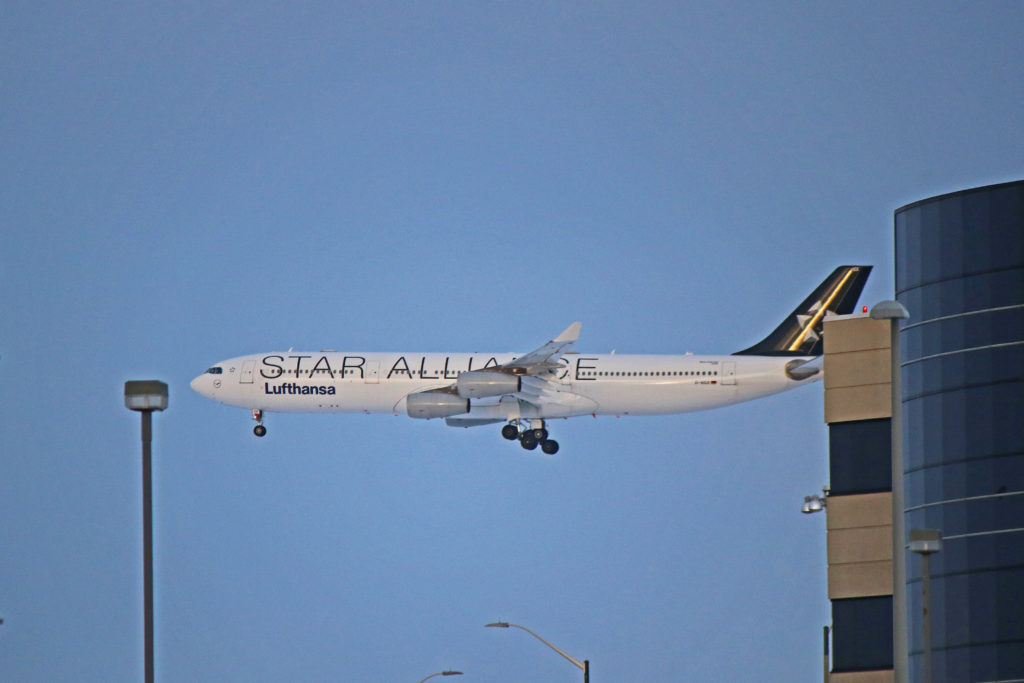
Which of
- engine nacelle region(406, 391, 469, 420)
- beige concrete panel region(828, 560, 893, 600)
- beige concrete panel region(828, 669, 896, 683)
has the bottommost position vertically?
beige concrete panel region(828, 669, 896, 683)

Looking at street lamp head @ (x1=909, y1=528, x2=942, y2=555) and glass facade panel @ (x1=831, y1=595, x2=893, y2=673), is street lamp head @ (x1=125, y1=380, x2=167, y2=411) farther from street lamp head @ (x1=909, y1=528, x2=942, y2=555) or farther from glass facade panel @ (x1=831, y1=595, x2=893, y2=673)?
glass facade panel @ (x1=831, y1=595, x2=893, y2=673)

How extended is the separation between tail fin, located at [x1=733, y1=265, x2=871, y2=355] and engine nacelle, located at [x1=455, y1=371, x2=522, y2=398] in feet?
39.0

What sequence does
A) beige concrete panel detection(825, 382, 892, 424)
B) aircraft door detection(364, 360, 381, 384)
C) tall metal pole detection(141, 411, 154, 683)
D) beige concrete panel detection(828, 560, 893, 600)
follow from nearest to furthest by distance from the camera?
tall metal pole detection(141, 411, 154, 683), beige concrete panel detection(828, 560, 893, 600), beige concrete panel detection(825, 382, 892, 424), aircraft door detection(364, 360, 381, 384)

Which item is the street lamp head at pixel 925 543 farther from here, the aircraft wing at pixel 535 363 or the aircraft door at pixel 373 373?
the aircraft door at pixel 373 373

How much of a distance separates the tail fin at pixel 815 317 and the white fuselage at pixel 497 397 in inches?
46.7

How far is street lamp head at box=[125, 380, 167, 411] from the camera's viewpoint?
24.9 metres

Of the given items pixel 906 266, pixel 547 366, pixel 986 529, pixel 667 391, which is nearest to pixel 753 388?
pixel 667 391

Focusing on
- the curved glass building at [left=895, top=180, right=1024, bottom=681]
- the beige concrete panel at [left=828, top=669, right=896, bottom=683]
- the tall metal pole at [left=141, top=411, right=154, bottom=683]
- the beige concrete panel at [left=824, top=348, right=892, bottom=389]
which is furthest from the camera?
the curved glass building at [left=895, top=180, right=1024, bottom=681]

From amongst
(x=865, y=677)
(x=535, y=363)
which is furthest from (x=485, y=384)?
(x=865, y=677)

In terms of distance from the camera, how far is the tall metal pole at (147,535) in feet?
78.4

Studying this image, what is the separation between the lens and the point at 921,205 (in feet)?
199

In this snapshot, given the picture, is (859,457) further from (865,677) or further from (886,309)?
(886,309)

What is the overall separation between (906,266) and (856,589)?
582 inches

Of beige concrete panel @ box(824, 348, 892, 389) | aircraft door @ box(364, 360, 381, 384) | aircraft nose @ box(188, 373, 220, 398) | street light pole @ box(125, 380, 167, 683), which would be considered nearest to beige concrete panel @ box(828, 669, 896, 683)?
beige concrete panel @ box(824, 348, 892, 389)
